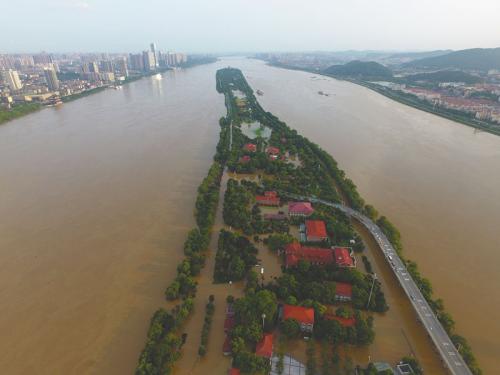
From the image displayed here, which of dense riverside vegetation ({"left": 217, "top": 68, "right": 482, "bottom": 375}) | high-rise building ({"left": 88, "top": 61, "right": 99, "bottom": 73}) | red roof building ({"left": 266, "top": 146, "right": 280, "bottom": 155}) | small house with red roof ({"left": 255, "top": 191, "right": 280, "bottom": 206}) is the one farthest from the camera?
high-rise building ({"left": 88, "top": 61, "right": 99, "bottom": 73})

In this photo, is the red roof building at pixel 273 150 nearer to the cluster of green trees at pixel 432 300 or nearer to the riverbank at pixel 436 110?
the cluster of green trees at pixel 432 300

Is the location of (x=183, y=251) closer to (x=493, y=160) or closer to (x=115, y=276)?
(x=115, y=276)

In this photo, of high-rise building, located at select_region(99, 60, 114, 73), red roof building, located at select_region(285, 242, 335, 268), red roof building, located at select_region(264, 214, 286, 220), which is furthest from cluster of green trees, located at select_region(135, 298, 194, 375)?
high-rise building, located at select_region(99, 60, 114, 73)

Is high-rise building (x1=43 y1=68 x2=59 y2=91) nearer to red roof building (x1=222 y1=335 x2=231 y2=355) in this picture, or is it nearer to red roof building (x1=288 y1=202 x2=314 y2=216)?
red roof building (x1=288 y1=202 x2=314 y2=216)

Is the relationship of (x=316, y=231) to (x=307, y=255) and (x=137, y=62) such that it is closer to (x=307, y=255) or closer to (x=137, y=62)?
(x=307, y=255)

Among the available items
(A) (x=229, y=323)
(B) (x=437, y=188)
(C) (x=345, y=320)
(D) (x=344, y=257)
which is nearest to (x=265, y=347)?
(A) (x=229, y=323)

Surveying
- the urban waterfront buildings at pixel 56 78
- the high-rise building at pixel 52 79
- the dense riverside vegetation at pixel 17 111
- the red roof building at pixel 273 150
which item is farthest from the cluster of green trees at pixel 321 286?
the high-rise building at pixel 52 79

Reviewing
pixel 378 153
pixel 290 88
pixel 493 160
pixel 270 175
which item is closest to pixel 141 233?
pixel 270 175
